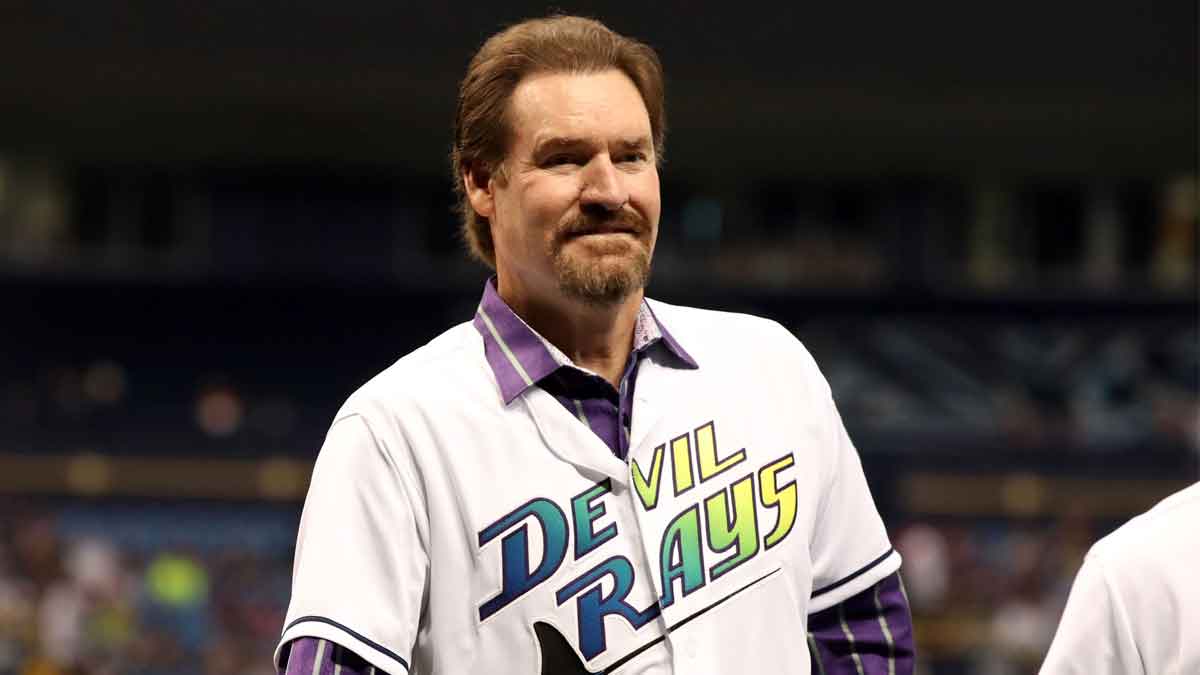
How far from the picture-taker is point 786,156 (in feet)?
50.1

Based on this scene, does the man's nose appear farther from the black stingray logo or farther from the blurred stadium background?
the blurred stadium background

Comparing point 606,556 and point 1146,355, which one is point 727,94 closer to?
point 1146,355

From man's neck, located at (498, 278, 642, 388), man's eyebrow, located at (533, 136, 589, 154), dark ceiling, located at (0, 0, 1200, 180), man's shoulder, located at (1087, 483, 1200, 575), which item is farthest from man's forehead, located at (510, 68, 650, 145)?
dark ceiling, located at (0, 0, 1200, 180)

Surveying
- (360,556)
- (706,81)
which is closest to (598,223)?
(360,556)

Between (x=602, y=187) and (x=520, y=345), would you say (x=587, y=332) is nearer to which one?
(x=520, y=345)

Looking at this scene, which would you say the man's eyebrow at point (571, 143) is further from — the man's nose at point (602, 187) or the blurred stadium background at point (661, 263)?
the blurred stadium background at point (661, 263)

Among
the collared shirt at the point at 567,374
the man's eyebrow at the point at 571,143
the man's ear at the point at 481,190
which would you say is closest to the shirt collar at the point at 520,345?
the collared shirt at the point at 567,374

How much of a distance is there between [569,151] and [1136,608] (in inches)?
28.6

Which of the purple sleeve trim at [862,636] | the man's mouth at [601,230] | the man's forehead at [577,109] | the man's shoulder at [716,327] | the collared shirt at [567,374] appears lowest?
the purple sleeve trim at [862,636]

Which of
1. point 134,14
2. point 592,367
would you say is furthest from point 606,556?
point 134,14

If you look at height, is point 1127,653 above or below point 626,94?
below

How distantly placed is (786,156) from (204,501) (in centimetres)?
559

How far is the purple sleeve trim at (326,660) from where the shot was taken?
1770 mm

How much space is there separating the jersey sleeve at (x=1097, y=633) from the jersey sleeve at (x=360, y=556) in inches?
25.7
